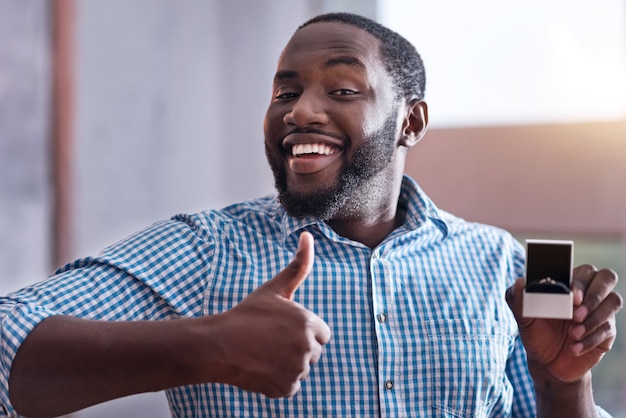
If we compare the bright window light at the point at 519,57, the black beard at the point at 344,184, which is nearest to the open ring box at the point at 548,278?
the black beard at the point at 344,184

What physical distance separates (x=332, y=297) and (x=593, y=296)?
477 millimetres

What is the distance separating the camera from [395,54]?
5.30ft

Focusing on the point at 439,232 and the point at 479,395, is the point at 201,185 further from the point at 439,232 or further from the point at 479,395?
the point at 479,395

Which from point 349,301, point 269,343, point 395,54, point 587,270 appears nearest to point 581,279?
point 587,270

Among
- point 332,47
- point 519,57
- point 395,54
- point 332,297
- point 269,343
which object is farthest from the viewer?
point 519,57

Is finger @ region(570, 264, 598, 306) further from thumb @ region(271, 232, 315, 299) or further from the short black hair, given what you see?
the short black hair

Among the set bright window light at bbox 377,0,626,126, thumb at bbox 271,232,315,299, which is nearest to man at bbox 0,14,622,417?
thumb at bbox 271,232,315,299

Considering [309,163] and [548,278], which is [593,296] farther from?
[309,163]

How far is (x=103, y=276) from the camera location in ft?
4.08

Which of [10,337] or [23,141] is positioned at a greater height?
[23,141]

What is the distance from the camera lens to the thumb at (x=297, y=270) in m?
0.99

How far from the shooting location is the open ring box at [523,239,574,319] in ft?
3.63


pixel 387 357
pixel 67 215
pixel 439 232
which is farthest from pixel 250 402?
pixel 67 215

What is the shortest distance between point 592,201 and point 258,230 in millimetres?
1614
